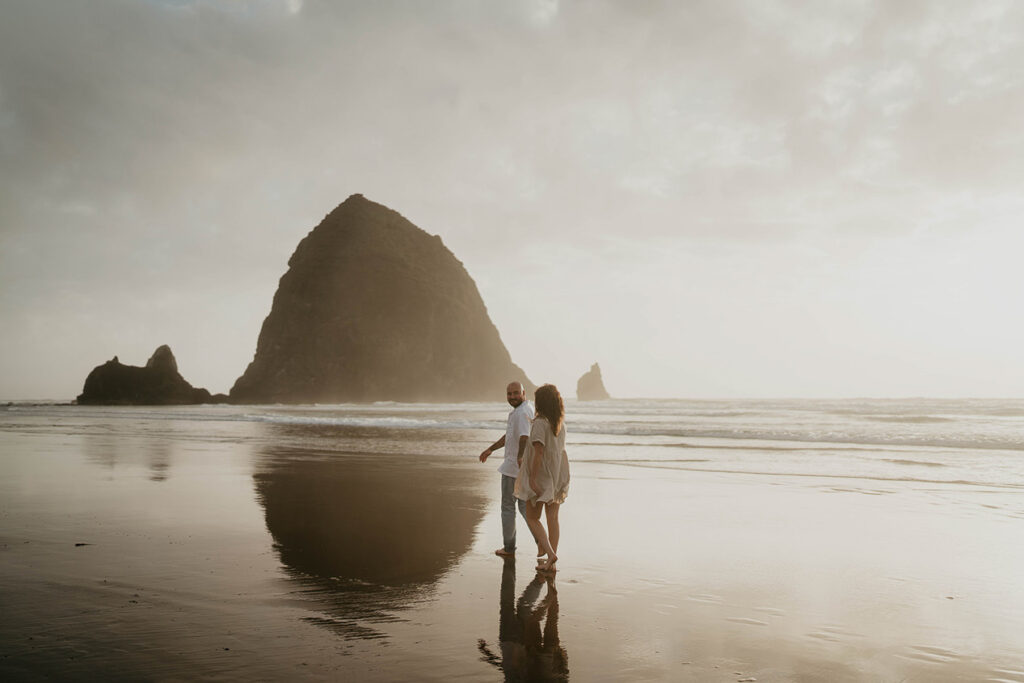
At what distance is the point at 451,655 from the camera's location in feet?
13.6

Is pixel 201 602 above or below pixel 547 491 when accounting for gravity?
below

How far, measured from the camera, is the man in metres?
7.14

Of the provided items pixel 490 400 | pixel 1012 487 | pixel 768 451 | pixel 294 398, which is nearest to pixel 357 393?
pixel 294 398

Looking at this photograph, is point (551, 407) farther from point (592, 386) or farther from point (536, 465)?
point (592, 386)

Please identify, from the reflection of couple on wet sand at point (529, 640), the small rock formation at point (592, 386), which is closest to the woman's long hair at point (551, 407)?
the reflection of couple on wet sand at point (529, 640)

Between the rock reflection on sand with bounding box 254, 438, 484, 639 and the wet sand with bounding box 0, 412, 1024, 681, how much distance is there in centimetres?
5

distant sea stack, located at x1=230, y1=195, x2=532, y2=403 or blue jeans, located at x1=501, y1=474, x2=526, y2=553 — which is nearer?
blue jeans, located at x1=501, y1=474, x2=526, y2=553

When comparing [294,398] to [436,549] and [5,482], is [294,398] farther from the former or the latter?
[436,549]

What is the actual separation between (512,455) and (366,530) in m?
2.53

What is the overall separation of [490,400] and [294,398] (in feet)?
125

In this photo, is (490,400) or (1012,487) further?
(490,400)

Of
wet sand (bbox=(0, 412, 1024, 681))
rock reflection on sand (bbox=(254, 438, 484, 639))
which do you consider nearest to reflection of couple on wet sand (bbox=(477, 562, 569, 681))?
wet sand (bbox=(0, 412, 1024, 681))

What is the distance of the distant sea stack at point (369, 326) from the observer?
10600 centimetres

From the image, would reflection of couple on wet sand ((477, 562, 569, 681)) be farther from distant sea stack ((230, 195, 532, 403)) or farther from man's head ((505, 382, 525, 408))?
distant sea stack ((230, 195, 532, 403))
